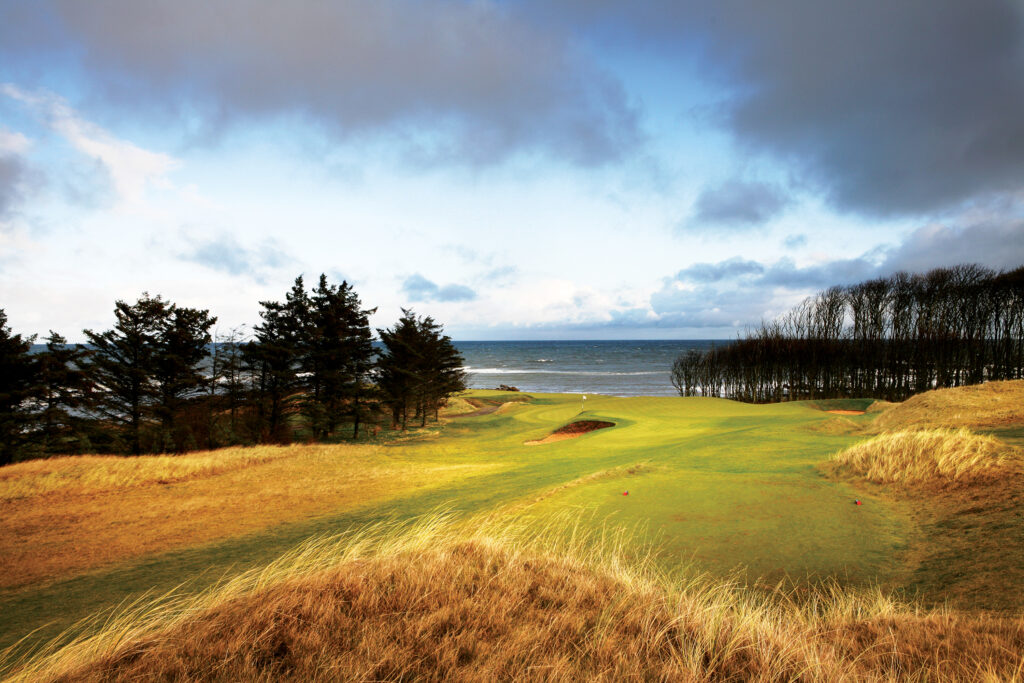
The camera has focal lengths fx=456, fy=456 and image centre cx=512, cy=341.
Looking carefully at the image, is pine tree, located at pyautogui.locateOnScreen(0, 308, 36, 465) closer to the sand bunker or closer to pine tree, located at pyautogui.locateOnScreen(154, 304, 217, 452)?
pine tree, located at pyautogui.locateOnScreen(154, 304, 217, 452)

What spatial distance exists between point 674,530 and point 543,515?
189 cm

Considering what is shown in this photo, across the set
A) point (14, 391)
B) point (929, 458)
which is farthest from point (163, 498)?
point (14, 391)

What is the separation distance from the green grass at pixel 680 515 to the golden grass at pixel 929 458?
2.30 feet

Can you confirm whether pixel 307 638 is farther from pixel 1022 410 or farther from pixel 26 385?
pixel 26 385

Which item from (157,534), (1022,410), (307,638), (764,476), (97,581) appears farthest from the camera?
(1022,410)

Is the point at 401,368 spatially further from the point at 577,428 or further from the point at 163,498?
the point at 163,498

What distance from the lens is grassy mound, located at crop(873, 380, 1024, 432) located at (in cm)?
1034

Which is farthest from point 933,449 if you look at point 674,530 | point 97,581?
point 97,581

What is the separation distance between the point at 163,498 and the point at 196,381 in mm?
15888

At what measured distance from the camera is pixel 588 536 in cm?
588

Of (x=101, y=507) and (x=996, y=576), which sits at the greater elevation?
(x=996, y=576)

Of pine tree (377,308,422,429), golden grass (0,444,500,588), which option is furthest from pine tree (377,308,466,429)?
golden grass (0,444,500,588)

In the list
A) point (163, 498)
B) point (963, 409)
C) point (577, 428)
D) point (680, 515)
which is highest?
point (963, 409)

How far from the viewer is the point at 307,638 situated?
2828mm
